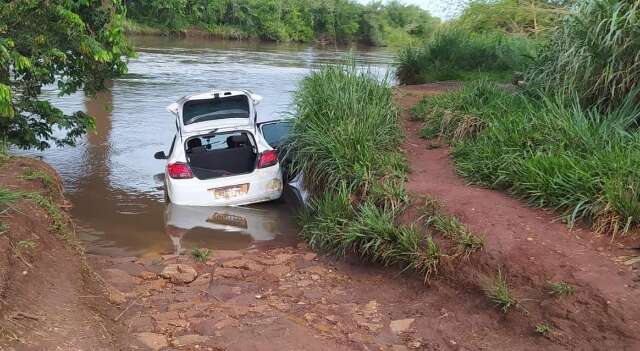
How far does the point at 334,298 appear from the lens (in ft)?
19.4

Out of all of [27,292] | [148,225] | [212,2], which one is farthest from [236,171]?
[212,2]

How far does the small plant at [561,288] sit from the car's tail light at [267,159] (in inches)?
198

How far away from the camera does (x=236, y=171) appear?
954cm

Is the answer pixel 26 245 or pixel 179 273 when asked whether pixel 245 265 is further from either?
pixel 26 245

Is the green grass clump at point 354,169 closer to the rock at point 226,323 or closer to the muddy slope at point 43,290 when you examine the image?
the rock at point 226,323

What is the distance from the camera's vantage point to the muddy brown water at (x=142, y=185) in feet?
26.6

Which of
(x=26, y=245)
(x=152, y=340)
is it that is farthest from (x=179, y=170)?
(x=152, y=340)

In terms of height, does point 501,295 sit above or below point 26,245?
below

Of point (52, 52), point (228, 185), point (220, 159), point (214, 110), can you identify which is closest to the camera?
point (52, 52)

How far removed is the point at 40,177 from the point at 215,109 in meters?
2.98

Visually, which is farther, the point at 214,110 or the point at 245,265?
the point at 214,110

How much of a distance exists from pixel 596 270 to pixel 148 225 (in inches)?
235

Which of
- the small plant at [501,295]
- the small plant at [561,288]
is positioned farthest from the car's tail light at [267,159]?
the small plant at [561,288]

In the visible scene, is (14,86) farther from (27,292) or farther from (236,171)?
(27,292)
